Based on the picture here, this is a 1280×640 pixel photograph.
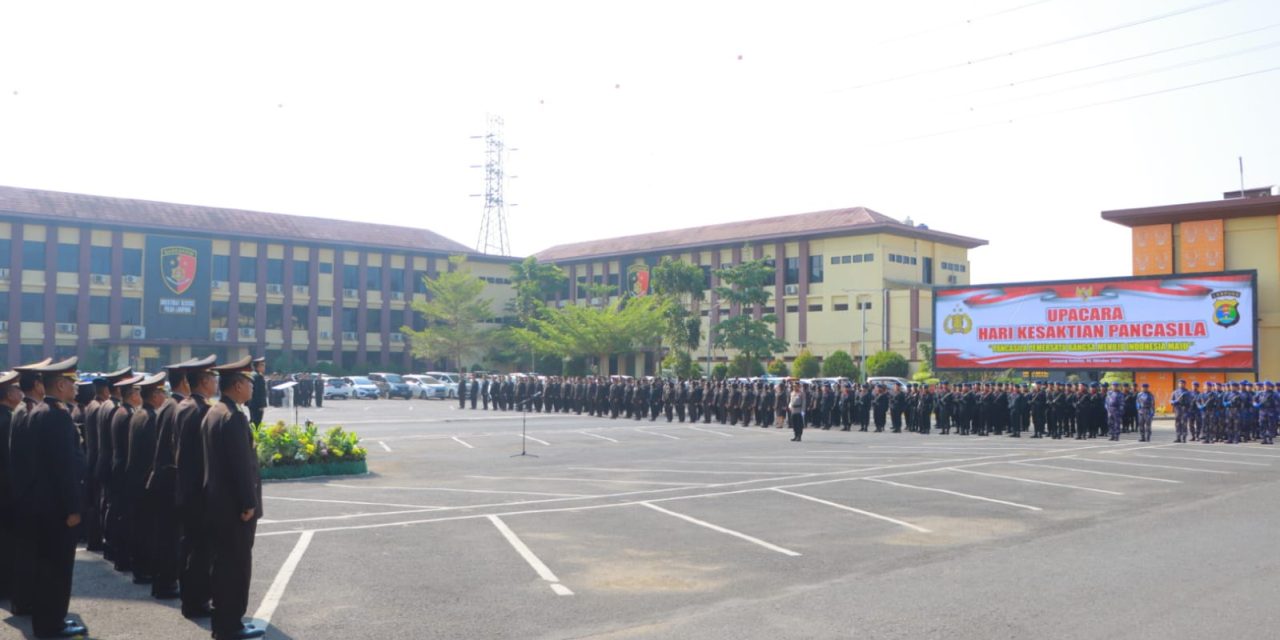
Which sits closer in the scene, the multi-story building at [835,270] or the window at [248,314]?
the multi-story building at [835,270]

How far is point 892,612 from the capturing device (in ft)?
24.6

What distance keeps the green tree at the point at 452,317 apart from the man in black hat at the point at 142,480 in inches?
2407

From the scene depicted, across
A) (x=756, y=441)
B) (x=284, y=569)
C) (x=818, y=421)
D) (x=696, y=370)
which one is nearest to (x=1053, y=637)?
(x=284, y=569)

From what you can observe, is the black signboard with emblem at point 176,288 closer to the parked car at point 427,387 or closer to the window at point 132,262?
the window at point 132,262

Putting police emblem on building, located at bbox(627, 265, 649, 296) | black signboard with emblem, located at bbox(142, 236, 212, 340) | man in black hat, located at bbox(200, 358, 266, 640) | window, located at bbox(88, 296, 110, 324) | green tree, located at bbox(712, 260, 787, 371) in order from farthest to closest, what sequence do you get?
police emblem on building, located at bbox(627, 265, 649, 296) → black signboard with emblem, located at bbox(142, 236, 212, 340) → window, located at bbox(88, 296, 110, 324) → green tree, located at bbox(712, 260, 787, 371) → man in black hat, located at bbox(200, 358, 266, 640)

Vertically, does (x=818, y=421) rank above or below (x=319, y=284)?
below

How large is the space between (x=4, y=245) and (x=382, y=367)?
2428 cm

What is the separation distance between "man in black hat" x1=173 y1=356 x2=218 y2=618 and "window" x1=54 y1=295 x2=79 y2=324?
60907mm

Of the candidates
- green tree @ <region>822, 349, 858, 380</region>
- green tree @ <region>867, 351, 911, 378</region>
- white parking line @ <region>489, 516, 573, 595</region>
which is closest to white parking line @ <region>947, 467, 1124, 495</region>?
white parking line @ <region>489, 516, 573, 595</region>

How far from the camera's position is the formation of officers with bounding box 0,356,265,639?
679cm

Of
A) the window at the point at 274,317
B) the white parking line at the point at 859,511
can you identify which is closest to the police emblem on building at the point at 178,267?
the window at the point at 274,317

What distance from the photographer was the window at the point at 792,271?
65.6m

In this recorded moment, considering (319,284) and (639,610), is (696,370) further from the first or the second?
(639,610)

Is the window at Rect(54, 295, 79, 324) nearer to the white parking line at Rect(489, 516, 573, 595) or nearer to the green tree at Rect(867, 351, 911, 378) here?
the green tree at Rect(867, 351, 911, 378)
